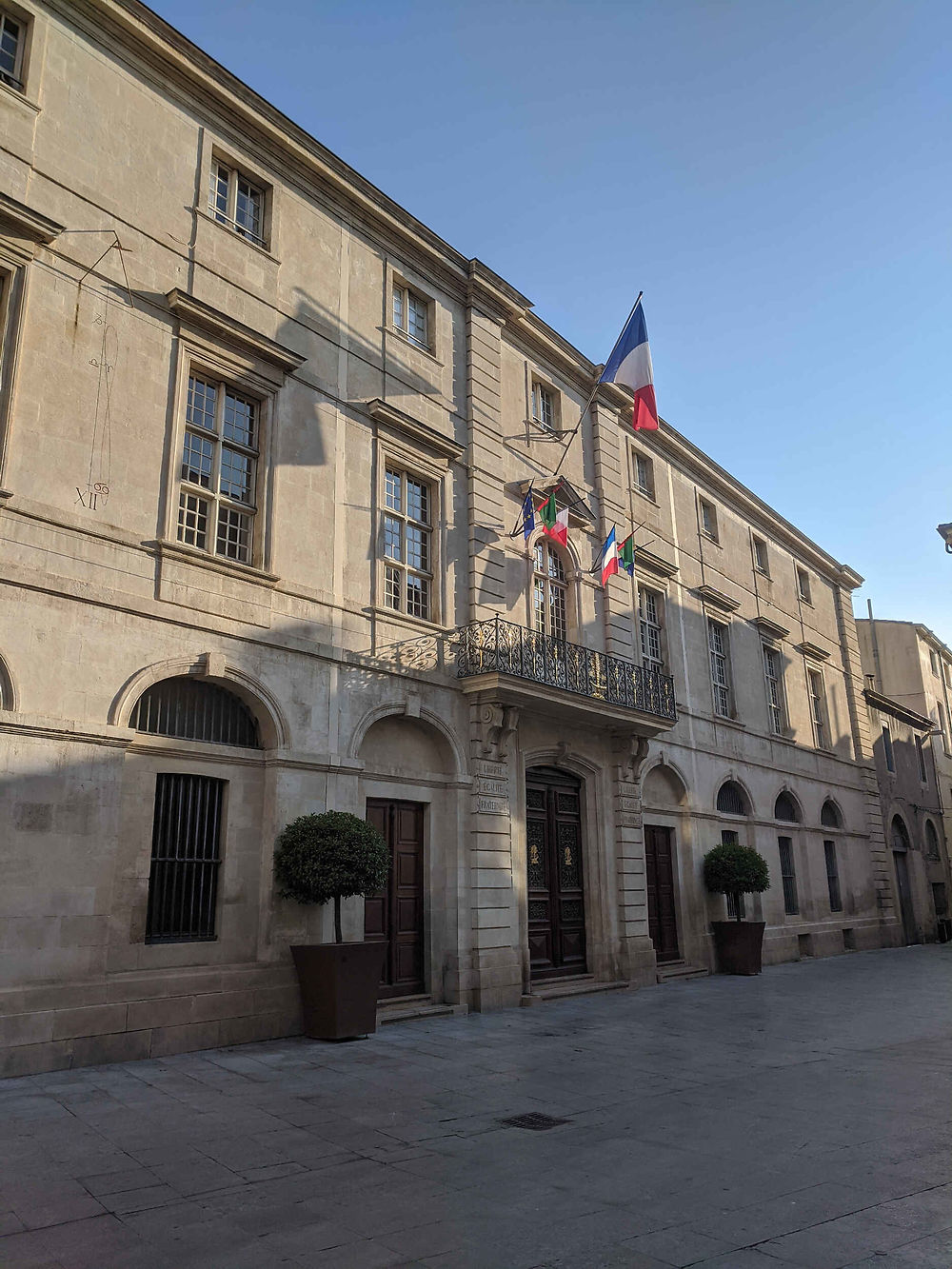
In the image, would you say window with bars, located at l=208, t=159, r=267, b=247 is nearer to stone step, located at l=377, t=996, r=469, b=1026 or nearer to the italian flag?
the italian flag

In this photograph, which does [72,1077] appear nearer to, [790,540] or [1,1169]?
[1,1169]

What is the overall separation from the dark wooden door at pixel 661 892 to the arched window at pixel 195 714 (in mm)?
9697

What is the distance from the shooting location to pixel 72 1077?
8539mm

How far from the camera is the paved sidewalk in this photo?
462cm

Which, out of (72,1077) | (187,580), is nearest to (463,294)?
(187,580)

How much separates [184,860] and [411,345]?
358 inches

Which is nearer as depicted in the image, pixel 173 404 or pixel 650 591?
pixel 173 404

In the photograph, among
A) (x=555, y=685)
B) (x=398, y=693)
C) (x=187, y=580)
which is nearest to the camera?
(x=187, y=580)

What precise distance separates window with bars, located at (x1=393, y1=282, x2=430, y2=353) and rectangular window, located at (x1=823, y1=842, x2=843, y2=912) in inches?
728

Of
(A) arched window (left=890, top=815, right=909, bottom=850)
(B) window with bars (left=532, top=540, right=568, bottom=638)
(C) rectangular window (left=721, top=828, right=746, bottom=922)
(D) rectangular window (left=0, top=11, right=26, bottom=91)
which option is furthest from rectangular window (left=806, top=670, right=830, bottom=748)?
(D) rectangular window (left=0, top=11, right=26, bottom=91)

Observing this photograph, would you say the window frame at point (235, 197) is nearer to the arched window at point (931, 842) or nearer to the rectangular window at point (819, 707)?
the rectangular window at point (819, 707)

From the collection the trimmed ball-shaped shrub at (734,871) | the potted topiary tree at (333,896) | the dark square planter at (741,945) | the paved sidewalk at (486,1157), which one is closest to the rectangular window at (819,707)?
the trimmed ball-shaped shrub at (734,871)

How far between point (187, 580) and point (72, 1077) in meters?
5.30

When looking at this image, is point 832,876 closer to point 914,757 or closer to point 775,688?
point 775,688
